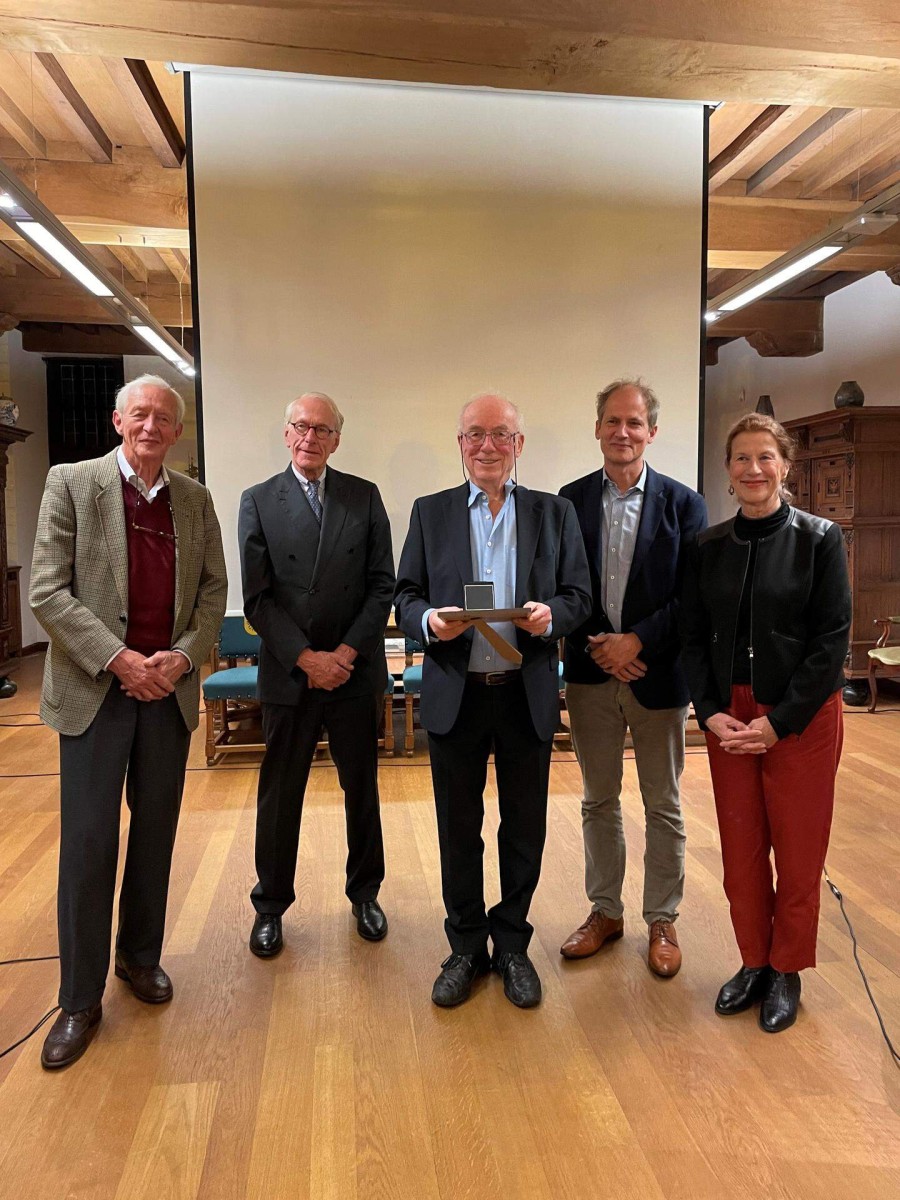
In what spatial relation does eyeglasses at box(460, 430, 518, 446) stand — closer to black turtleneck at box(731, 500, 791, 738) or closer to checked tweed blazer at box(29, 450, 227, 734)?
black turtleneck at box(731, 500, 791, 738)

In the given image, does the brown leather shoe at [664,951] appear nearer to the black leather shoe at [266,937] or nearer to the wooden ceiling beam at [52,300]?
the black leather shoe at [266,937]

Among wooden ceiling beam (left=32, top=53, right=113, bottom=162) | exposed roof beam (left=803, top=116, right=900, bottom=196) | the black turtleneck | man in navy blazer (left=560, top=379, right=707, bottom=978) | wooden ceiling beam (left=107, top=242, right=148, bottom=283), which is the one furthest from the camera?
wooden ceiling beam (left=107, top=242, right=148, bottom=283)

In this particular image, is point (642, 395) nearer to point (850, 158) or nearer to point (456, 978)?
point (456, 978)

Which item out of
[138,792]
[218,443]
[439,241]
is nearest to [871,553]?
[439,241]

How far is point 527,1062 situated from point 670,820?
2.66 feet

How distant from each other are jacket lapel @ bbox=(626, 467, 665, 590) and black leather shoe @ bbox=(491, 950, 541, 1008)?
1.15 metres

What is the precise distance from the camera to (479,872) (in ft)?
7.44

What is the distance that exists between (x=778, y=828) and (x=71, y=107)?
5.06 meters

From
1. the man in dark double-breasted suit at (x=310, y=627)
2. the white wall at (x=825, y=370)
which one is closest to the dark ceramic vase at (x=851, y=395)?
the white wall at (x=825, y=370)

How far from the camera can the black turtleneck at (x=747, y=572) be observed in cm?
211

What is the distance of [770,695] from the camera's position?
2.10 meters

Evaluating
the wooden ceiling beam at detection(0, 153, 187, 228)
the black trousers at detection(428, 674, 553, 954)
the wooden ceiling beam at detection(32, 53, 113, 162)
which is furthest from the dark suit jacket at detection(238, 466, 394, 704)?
the wooden ceiling beam at detection(0, 153, 187, 228)

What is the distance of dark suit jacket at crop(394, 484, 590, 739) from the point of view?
2.17 meters

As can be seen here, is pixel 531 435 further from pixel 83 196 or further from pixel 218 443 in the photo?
pixel 83 196
